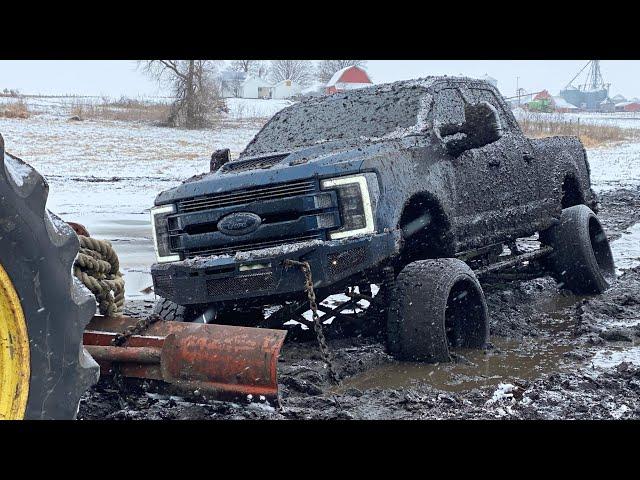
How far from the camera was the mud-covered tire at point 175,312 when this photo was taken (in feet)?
21.9

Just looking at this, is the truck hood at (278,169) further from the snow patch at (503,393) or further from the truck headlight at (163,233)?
the snow patch at (503,393)

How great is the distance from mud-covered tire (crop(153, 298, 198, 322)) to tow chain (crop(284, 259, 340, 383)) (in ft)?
3.61

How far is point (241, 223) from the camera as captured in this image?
6.12 meters

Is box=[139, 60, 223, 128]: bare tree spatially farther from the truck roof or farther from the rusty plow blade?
the rusty plow blade

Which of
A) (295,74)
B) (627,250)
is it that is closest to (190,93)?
(627,250)

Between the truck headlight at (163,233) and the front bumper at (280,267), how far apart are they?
0.33m

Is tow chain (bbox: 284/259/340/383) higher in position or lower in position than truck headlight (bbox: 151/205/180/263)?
lower

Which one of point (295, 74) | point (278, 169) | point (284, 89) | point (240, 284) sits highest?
point (295, 74)

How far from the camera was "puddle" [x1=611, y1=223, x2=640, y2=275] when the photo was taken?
35.2 ft

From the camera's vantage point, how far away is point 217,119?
4516cm

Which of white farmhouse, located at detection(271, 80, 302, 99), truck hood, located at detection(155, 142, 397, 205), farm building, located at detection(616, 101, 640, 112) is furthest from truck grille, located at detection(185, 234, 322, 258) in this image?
farm building, located at detection(616, 101, 640, 112)

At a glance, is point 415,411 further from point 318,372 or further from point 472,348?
point 472,348

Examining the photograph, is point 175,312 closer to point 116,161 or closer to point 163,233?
point 163,233

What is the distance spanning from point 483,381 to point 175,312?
2325 mm
